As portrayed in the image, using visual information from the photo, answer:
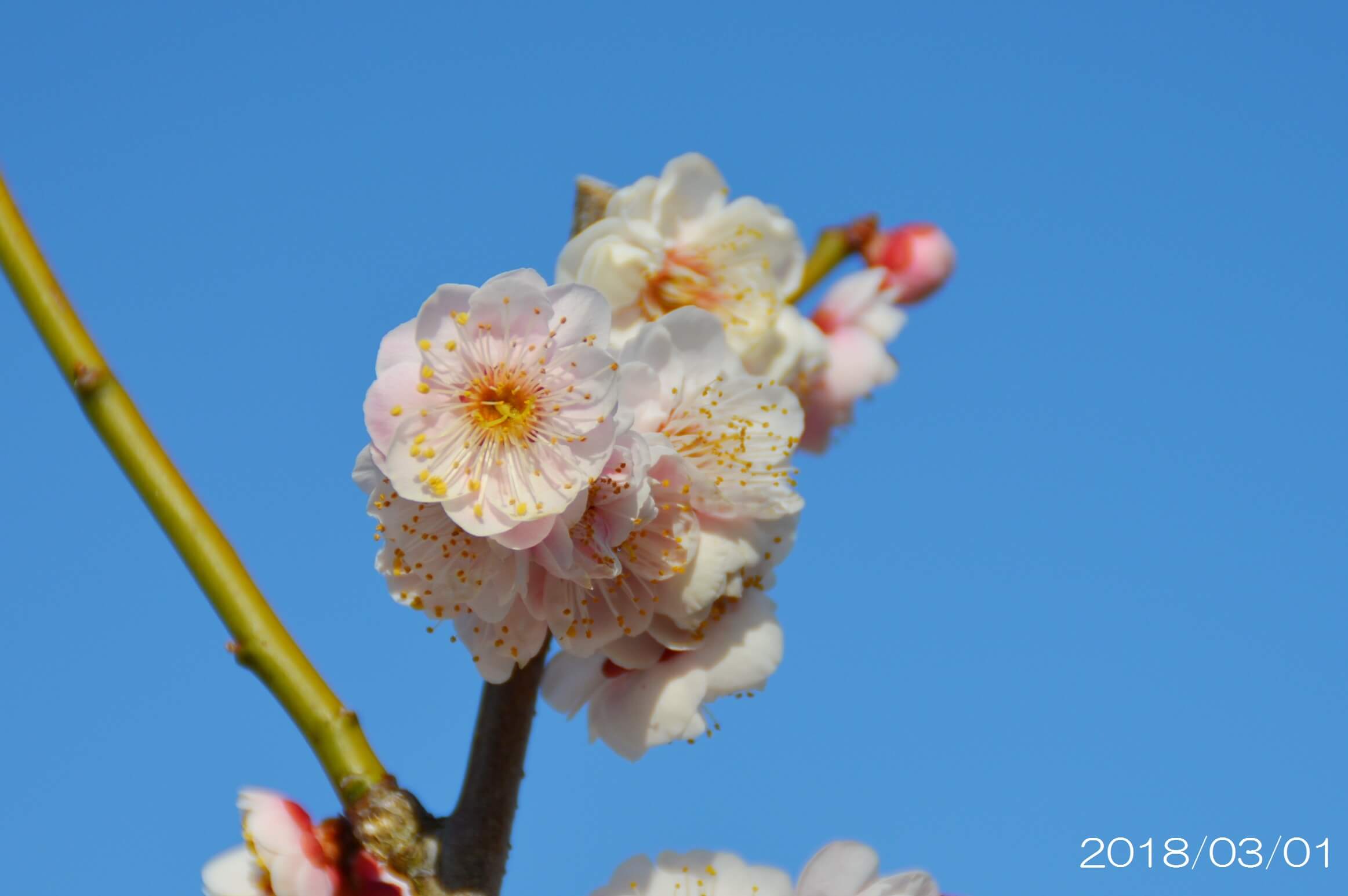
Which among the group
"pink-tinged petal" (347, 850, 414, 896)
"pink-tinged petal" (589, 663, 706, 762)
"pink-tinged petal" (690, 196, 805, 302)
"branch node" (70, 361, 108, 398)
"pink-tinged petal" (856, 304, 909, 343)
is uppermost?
"pink-tinged petal" (856, 304, 909, 343)

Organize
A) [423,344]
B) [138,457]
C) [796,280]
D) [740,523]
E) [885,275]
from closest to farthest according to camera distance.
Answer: [138,457] → [423,344] → [740,523] → [796,280] → [885,275]

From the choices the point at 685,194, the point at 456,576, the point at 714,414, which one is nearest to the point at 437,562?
the point at 456,576

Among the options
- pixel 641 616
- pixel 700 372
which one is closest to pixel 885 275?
pixel 700 372

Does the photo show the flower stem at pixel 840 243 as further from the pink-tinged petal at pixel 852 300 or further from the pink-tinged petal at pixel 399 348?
the pink-tinged petal at pixel 399 348

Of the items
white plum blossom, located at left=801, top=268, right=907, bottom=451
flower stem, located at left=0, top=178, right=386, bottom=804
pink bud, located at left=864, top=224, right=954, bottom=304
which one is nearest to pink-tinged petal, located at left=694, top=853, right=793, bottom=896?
flower stem, located at left=0, top=178, right=386, bottom=804

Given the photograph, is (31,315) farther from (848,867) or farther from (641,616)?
(848,867)

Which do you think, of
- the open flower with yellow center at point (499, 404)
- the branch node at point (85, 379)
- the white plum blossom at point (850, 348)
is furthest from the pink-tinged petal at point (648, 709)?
the white plum blossom at point (850, 348)

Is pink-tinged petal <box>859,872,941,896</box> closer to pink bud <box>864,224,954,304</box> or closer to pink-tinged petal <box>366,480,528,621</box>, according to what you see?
pink-tinged petal <box>366,480,528,621</box>

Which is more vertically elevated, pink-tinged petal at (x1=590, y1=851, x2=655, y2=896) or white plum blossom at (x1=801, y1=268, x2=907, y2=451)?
white plum blossom at (x1=801, y1=268, x2=907, y2=451)
